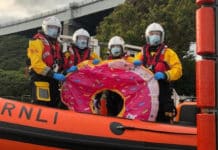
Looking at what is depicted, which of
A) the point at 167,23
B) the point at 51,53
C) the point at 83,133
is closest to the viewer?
the point at 83,133

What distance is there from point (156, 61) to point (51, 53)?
4.21ft

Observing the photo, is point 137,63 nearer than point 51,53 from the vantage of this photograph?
Yes

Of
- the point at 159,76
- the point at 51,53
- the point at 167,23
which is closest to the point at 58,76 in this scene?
the point at 51,53

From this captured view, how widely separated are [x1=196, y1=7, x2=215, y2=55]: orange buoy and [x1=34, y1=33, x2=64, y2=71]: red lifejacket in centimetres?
370

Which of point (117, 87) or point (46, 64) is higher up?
point (46, 64)

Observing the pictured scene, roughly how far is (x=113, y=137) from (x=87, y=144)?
283 millimetres

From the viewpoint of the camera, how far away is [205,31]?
8.67 feet

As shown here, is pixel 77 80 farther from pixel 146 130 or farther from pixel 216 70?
pixel 216 70

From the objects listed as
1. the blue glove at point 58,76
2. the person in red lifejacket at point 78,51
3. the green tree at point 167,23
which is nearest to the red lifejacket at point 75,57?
the person in red lifejacket at point 78,51

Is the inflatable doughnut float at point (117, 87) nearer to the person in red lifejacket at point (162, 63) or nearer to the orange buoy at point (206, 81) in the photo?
the person in red lifejacket at point (162, 63)

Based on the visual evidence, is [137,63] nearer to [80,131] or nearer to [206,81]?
[80,131]

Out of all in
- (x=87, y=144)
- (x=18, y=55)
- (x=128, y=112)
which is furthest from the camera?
(x=18, y=55)

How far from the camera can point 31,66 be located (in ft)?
20.1

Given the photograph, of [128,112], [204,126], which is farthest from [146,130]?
[204,126]
